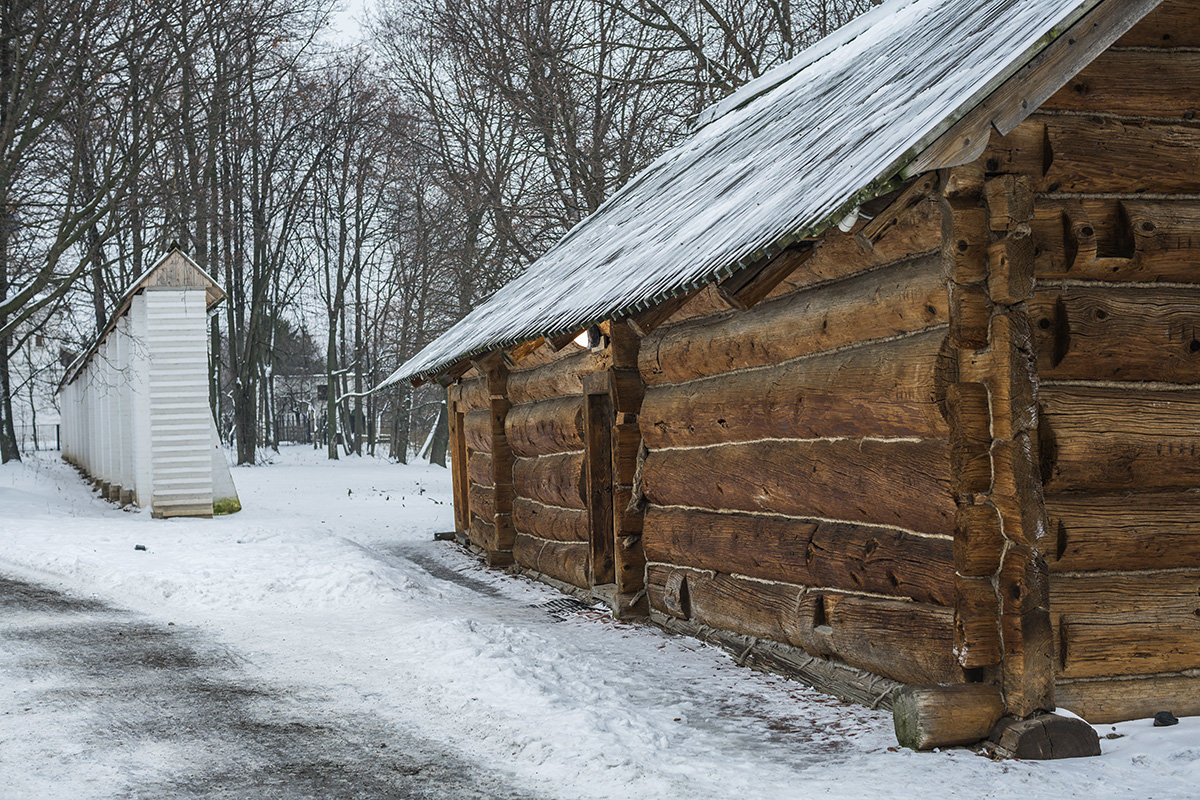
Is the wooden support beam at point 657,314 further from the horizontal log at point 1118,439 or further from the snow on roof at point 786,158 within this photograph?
the horizontal log at point 1118,439

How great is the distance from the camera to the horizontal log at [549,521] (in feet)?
34.9

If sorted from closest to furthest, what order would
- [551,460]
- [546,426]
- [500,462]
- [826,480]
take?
1. [826,480]
2. [546,426]
3. [551,460]
4. [500,462]

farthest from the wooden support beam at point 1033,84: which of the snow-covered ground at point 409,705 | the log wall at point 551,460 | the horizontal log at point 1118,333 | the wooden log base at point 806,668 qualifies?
the log wall at point 551,460

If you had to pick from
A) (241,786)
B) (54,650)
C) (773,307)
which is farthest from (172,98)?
(241,786)

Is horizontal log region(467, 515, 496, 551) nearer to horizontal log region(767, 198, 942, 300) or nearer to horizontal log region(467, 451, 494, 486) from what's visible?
horizontal log region(467, 451, 494, 486)

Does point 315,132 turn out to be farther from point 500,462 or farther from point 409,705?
point 409,705

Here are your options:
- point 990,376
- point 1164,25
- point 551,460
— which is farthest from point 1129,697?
point 551,460

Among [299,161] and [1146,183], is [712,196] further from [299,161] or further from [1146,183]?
[299,161]

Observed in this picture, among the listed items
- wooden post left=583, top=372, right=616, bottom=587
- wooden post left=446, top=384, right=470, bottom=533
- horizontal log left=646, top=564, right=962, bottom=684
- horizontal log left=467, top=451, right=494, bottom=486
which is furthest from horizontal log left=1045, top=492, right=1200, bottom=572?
wooden post left=446, top=384, right=470, bottom=533

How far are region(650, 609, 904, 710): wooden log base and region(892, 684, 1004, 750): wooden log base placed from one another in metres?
0.18

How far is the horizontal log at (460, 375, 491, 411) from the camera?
546 inches

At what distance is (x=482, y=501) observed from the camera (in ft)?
46.5

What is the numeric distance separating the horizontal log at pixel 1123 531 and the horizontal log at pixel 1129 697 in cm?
53

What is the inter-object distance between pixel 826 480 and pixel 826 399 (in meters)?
0.47
